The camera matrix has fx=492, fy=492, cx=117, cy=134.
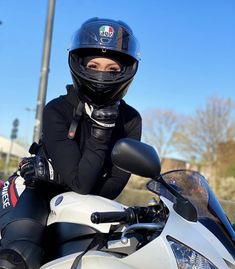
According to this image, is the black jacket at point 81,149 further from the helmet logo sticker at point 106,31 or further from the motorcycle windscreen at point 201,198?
the helmet logo sticker at point 106,31

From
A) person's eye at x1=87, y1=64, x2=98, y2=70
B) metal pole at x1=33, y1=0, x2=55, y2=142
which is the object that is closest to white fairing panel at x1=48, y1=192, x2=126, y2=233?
person's eye at x1=87, y1=64, x2=98, y2=70

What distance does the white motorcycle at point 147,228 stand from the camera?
238 centimetres

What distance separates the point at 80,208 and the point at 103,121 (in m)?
0.53

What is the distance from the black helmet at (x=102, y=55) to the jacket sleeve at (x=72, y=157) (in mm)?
281

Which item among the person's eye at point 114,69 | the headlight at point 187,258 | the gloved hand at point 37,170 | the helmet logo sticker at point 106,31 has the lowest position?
the gloved hand at point 37,170

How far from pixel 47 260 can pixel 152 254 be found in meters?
0.80

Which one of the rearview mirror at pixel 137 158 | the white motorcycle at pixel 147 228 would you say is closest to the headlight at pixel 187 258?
the white motorcycle at pixel 147 228

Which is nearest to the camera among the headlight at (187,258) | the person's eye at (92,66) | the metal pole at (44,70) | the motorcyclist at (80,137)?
the headlight at (187,258)

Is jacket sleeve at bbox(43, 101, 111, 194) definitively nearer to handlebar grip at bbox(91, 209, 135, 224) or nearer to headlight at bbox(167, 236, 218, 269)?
handlebar grip at bbox(91, 209, 135, 224)

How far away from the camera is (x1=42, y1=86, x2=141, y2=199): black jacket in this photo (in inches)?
117

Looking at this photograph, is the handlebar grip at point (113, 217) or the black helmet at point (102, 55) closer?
the handlebar grip at point (113, 217)

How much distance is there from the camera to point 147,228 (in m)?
2.49

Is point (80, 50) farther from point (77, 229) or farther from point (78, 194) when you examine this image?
point (77, 229)

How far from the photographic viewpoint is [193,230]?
8.02 feet
